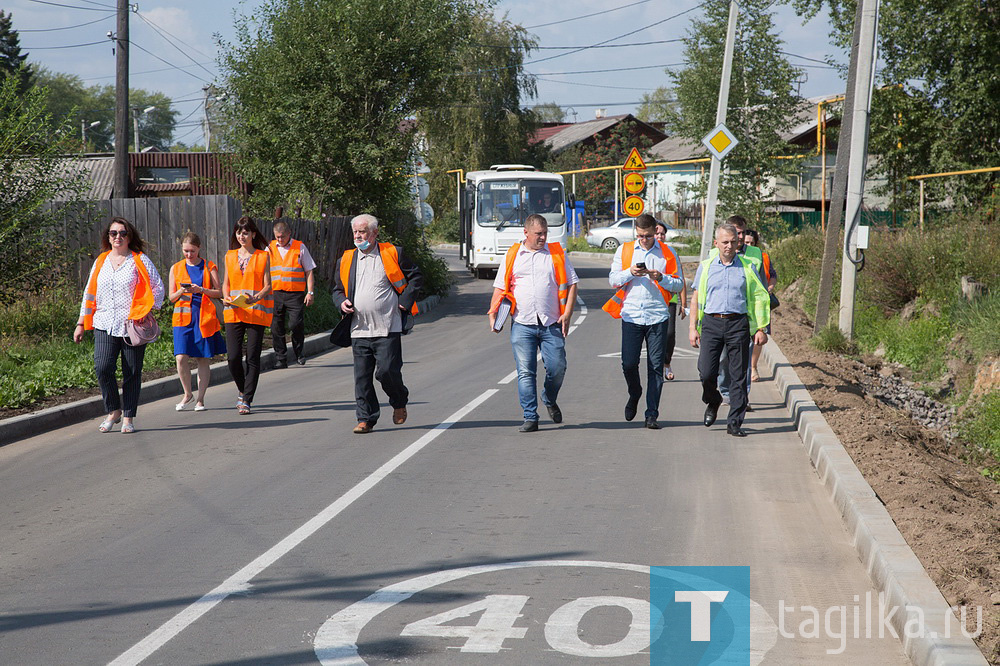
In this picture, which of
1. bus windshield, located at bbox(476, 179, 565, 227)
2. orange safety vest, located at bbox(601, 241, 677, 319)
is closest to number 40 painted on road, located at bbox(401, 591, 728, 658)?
orange safety vest, located at bbox(601, 241, 677, 319)

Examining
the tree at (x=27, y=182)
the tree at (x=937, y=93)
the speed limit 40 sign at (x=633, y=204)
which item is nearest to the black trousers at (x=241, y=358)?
the tree at (x=27, y=182)

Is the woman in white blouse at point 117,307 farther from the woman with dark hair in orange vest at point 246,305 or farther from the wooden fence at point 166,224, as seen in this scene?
the wooden fence at point 166,224

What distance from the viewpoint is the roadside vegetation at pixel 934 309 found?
1424 centimetres

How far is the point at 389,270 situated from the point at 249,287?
95.6 inches

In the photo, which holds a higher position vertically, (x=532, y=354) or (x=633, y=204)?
(x=633, y=204)

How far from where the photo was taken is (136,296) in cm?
952

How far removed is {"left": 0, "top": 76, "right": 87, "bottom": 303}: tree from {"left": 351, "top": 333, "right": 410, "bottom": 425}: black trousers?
22.0 feet

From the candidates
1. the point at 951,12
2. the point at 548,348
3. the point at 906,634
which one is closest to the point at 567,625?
the point at 906,634

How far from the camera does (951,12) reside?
82.8ft

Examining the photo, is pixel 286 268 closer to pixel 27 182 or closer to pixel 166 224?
pixel 27 182

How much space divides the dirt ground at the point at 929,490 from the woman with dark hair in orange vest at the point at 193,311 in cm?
595

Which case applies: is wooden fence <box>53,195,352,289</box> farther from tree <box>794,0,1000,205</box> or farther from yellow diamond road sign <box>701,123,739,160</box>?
tree <box>794,0,1000,205</box>

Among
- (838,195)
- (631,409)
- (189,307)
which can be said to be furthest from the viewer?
(838,195)

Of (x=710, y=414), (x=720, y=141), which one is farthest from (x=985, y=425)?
(x=720, y=141)
